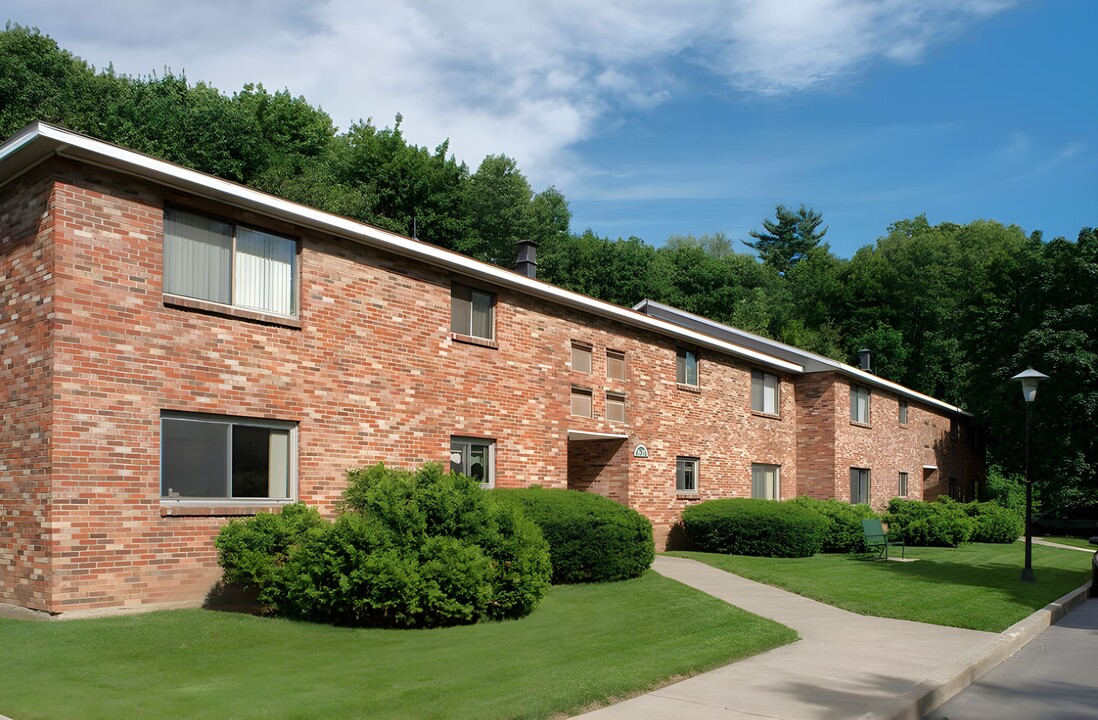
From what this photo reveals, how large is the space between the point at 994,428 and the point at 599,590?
30.6m

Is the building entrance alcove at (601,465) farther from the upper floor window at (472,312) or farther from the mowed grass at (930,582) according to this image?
the upper floor window at (472,312)

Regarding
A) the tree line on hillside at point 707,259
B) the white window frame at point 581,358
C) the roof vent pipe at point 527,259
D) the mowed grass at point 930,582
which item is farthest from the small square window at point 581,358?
the tree line on hillside at point 707,259

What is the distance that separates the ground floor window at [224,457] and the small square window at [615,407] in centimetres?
922

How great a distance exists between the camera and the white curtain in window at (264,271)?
44.5 ft

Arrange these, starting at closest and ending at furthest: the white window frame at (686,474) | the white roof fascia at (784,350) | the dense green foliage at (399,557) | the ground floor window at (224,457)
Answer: the dense green foliage at (399,557) → the ground floor window at (224,457) → the white window frame at (686,474) → the white roof fascia at (784,350)

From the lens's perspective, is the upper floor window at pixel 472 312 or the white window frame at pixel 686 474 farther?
the white window frame at pixel 686 474

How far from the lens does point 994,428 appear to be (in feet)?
129

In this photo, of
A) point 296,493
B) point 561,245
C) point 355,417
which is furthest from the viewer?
point 561,245

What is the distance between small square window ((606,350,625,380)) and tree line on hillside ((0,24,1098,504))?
7.53m

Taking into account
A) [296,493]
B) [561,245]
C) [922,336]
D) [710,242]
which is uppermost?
[710,242]

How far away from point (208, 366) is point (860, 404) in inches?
960

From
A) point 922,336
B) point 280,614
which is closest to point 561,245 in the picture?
point 922,336

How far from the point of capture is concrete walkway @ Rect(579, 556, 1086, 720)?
24.1 feet

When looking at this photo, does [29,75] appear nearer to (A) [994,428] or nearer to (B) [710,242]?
(A) [994,428]
